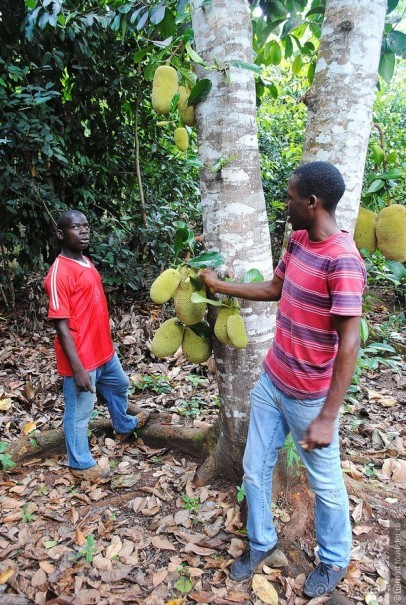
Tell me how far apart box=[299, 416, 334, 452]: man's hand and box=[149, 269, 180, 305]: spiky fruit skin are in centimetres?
66

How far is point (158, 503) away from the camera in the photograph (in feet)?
6.82

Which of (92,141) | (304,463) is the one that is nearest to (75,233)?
(304,463)

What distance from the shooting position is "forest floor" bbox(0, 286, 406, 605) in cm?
164

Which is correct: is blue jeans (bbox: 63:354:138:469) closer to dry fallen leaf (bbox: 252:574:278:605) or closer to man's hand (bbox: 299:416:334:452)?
dry fallen leaf (bbox: 252:574:278:605)

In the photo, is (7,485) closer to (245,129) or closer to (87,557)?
(87,557)

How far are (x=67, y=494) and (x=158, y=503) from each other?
0.48m

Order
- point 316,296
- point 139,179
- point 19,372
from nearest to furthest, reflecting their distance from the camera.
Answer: point 316,296 → point 19,372 → point 139,179

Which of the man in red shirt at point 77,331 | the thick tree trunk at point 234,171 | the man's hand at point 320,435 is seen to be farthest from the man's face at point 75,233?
the man's hand at point 320,435

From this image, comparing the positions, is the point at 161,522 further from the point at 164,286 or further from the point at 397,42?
the point at 397,42

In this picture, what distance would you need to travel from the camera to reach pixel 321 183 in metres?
1.31

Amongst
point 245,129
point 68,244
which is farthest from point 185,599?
point 245,129

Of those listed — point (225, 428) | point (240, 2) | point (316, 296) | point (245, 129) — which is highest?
point (240, 2)

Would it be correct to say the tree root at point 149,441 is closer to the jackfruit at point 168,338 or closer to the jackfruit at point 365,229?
the jackfruit at point 168,338

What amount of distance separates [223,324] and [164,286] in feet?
0.83
